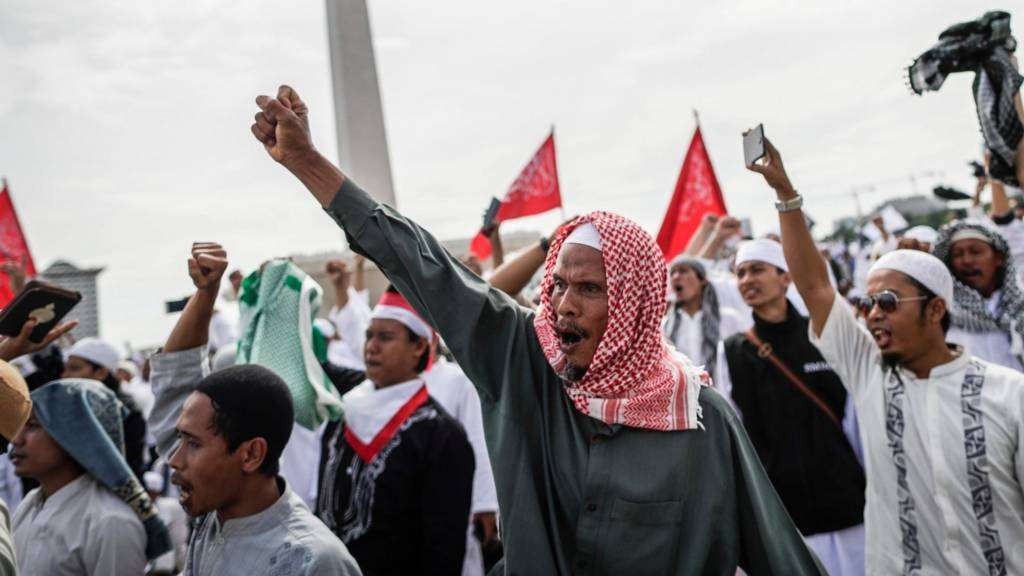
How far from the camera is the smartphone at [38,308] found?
2.87m

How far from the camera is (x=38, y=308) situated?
2943 millimetres

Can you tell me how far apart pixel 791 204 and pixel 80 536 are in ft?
9.33

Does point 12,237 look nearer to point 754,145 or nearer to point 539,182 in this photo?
point 539,182

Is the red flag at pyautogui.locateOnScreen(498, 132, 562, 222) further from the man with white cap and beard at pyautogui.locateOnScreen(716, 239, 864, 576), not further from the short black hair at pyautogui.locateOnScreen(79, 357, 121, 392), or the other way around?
the short black hair at pyautogui.locateOnScreen(79, 357, 121, 392)

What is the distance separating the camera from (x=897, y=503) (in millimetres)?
2740

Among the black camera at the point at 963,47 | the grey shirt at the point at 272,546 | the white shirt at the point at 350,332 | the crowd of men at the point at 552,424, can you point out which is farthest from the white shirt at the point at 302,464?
the black camera at the point at 963,47

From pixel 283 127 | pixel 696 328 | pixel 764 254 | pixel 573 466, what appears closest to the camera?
pixel 283 127

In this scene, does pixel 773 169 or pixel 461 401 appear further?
pixel 461 401

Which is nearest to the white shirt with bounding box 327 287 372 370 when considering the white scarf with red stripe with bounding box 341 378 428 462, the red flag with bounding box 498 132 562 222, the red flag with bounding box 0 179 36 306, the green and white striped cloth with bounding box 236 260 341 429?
the red flag with bounding box 498 132 562 222

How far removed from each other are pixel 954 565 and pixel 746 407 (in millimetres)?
1340

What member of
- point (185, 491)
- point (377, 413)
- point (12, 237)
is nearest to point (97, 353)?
point (12, 237)

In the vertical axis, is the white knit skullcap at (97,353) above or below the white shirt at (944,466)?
above

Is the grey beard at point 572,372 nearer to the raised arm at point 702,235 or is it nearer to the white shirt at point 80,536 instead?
the white shirt at point 80,536

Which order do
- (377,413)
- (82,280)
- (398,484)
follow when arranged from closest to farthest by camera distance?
(398,484) → (377,413) → (82,280)
